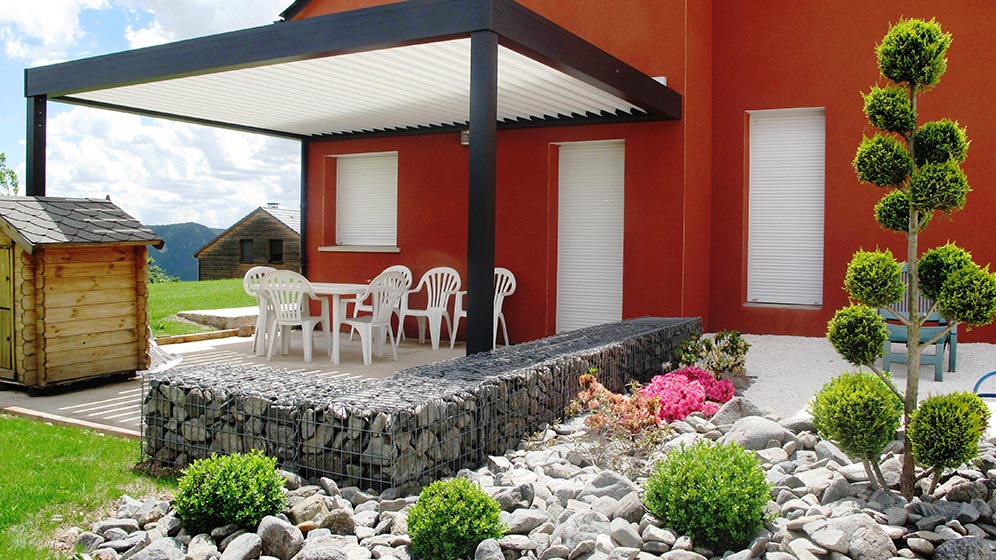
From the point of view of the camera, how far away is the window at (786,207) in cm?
907

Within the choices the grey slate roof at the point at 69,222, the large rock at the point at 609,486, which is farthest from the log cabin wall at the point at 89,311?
the large rock at the point at 609,486

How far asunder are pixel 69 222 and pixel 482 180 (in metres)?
4.09

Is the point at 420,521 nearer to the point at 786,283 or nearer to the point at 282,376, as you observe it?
the point at 282,376

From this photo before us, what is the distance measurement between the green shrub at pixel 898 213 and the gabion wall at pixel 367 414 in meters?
2.05

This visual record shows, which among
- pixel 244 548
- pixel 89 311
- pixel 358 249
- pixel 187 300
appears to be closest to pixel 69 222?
pixel 89 311

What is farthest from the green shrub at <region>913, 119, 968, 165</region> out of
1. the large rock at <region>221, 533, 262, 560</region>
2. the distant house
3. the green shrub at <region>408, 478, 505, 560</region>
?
the distant house

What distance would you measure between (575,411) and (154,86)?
5.30m

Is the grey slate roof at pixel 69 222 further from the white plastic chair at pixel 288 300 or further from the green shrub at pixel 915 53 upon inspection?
the green shrub at pixel 915 53

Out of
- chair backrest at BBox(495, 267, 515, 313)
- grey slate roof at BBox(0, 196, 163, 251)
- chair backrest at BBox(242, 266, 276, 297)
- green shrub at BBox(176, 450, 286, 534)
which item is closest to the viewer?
green shrub at BBox(176, 450, 286, 534)

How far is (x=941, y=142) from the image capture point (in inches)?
148

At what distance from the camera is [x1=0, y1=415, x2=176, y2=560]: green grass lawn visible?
3.36 meters

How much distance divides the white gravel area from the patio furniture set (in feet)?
8.86

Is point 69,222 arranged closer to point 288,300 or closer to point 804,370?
point 288,300

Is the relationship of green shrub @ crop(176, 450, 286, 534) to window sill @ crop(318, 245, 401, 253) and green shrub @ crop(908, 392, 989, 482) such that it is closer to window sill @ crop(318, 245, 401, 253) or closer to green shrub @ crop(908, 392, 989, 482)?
green shrub @ crop(908, 392, 989, 482)
